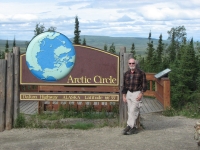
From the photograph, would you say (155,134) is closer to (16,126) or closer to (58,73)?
(58,73)

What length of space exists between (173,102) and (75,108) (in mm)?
4741

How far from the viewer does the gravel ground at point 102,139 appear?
7582 mm

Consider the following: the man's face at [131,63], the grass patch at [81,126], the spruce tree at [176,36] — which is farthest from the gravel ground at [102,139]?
the spruce tree at [176,36]

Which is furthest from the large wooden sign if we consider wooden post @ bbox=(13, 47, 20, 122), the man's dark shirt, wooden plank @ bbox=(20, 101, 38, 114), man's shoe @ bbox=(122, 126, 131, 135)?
wooden plank @ bbox=(20, 101, 38, 114)

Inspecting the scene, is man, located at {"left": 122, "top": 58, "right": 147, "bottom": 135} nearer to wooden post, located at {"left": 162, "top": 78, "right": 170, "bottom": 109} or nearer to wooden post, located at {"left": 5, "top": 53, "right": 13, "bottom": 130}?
wooden post, located at {"left": 5, "top": 53, "right": 13, "bottom": 130}

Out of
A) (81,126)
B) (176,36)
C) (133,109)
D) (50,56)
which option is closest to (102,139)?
(133,109)

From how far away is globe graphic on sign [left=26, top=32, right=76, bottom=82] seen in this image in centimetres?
930

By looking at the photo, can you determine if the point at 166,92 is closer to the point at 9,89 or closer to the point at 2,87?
the point at 9,89

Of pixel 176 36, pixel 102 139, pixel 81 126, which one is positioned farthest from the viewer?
pixel 176 36

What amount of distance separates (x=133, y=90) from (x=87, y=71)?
132 centimetres

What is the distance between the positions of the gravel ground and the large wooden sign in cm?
112

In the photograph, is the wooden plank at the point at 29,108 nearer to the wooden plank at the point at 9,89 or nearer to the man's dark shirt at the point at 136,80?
the wooden plank at the point at 9,89

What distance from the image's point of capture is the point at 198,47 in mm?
18797

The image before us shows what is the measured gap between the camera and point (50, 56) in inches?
366
